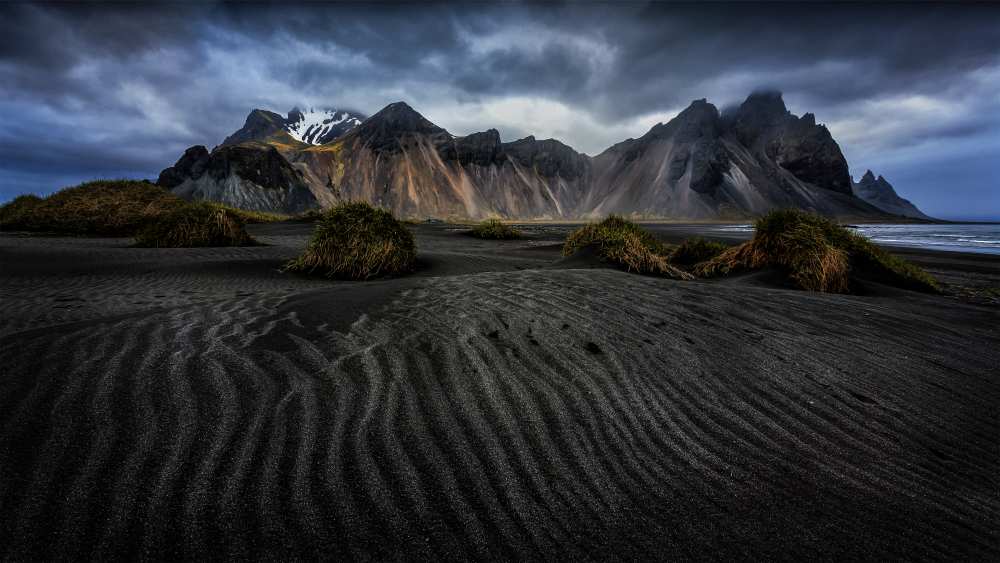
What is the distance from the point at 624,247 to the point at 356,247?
4.44 meters

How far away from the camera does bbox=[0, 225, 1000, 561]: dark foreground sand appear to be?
3.96ft

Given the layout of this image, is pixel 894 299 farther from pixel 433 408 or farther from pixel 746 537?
pixel 433 408

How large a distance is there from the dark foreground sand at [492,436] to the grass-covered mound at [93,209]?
12.6 m

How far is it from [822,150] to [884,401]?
645ft

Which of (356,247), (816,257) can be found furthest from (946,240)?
(356,247)

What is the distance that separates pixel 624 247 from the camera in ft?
24.2

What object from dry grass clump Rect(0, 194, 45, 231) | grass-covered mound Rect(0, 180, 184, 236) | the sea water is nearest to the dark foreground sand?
grass-covered mound Rect(0, 180, 184, 236)

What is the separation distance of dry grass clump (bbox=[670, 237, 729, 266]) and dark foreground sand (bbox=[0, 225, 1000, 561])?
16.7 ft

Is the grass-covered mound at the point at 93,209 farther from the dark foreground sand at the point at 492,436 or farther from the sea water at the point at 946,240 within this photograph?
the sea water at the point at 946,240

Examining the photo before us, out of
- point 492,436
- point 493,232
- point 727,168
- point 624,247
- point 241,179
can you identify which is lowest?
point 492,436

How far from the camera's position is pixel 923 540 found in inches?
51.1

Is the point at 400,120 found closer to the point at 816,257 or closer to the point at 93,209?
the point at 93,209

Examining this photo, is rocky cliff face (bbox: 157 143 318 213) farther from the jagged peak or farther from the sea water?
the sea water

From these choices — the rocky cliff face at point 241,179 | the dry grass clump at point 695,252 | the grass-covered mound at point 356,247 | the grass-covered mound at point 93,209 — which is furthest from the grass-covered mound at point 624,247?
the rocky cliff face at point 241,179
